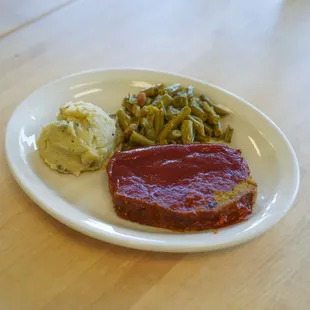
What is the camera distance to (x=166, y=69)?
2559 millimetres

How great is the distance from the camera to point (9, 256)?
1.51m

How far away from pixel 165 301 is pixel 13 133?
914 millimetres

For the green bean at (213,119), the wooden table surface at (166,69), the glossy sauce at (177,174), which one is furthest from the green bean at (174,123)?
the wooden table surface at (166,69)

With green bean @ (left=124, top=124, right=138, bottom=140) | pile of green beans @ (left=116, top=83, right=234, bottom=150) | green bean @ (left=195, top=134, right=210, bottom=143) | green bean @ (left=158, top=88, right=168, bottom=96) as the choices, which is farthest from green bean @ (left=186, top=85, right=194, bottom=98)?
green bean @ (left=124, top=124, right=138, bottom=140)

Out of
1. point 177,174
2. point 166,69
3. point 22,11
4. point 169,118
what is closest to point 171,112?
point 169,118

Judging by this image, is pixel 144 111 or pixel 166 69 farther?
pixel 166 69

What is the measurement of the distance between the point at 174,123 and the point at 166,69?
0.66 meters

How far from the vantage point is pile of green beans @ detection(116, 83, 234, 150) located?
1.96 meters

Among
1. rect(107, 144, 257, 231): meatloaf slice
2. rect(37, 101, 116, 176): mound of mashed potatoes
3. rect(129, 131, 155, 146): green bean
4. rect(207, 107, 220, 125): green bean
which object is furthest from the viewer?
rect(207, 107, 220, 125): green bean

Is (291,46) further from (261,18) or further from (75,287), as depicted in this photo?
(75,287)

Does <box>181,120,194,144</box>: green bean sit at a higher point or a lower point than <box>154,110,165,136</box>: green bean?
lower

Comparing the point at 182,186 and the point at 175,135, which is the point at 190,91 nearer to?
the point at 175,135

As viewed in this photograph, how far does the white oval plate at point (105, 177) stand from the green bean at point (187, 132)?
0.20m

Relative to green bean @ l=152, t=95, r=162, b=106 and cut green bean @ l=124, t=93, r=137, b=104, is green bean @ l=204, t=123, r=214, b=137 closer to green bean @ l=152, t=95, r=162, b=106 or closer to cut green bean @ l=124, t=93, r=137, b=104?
green bean @ l=152, t=95, r=162, b=106
